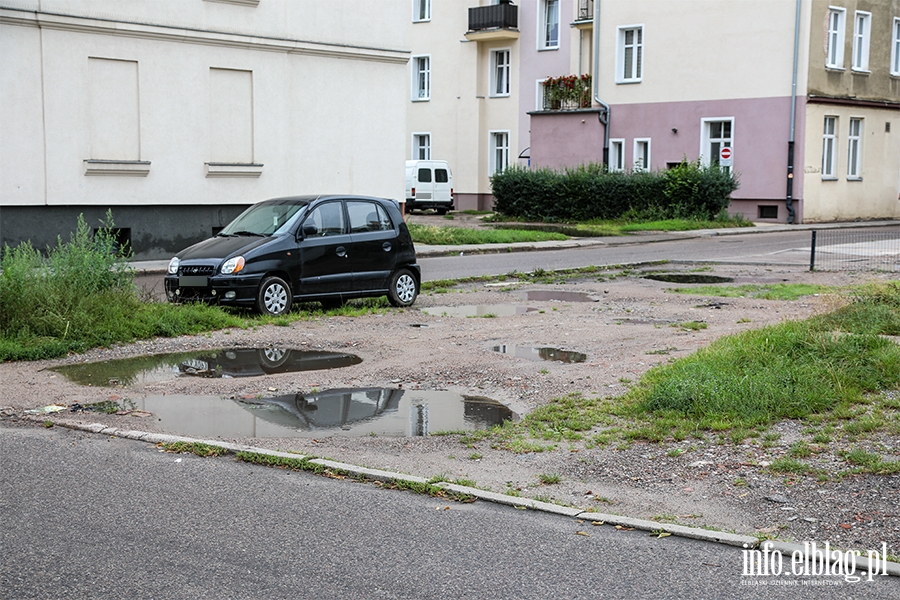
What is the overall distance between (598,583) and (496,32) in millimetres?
44641

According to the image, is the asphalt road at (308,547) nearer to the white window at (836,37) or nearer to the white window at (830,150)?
the white window at (830,150)

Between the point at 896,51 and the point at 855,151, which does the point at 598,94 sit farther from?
the point at 896,51

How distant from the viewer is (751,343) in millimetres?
9867

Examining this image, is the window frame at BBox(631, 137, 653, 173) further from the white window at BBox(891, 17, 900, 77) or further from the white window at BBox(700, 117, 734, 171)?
the white window at BBox(891, 17, 900, 77)

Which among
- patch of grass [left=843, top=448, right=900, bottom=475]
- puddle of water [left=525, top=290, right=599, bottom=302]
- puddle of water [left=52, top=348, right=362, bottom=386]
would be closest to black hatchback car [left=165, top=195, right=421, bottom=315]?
puddle of water [left=525, top=290, right=599, bottom=302]

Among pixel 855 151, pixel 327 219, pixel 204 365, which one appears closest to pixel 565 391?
pixel 204 365

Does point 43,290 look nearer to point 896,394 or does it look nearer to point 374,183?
point 896,394

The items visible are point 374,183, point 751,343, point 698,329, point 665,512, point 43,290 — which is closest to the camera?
point 665,512

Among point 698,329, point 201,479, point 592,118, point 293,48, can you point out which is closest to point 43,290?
point 201,479

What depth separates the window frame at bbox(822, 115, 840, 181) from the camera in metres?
39.2

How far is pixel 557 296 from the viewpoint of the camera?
56.3ft

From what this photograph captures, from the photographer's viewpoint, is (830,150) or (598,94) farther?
(598,94)

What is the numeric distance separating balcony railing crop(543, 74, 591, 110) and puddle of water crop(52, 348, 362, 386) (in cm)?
3433

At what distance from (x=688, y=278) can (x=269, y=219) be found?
28.8 feet
